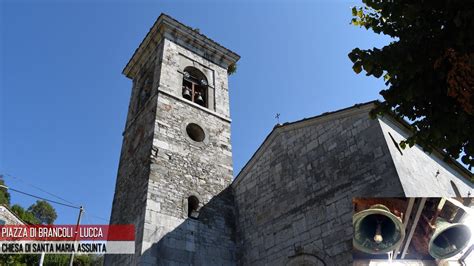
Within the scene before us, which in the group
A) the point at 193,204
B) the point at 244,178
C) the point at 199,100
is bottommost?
the point at 193,204

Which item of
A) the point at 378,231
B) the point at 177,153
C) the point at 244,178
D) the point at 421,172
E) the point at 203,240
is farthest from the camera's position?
the point at 244,178

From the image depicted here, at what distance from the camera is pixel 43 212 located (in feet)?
146

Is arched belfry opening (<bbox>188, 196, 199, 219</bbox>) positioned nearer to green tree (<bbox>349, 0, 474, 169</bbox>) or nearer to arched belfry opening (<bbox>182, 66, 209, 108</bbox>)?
arched belfry opening (<bbox>182, 66, 209, 108</bbox>)

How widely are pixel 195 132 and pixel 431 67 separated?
9.39 metres

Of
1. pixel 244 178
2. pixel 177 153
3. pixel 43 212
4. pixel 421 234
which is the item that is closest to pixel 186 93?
pixel 177 153

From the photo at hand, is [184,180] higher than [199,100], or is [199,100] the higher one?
[199,100]

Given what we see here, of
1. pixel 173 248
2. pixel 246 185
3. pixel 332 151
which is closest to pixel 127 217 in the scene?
pixel 173 248


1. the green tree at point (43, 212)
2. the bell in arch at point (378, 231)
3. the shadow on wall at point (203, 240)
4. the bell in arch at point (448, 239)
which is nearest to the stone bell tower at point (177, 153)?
the shadow on wall at point (203, 240)

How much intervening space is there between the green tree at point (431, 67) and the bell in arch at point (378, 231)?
34.1 inches

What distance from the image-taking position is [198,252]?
31.7ft

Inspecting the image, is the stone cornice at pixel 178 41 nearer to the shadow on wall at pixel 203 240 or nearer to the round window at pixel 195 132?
the round window at pixel 195 132

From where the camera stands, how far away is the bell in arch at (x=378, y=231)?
13.5 ft

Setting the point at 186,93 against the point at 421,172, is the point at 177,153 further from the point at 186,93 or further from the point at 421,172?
the point at 421,172

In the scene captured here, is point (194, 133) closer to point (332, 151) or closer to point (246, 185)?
point (246, 185)
